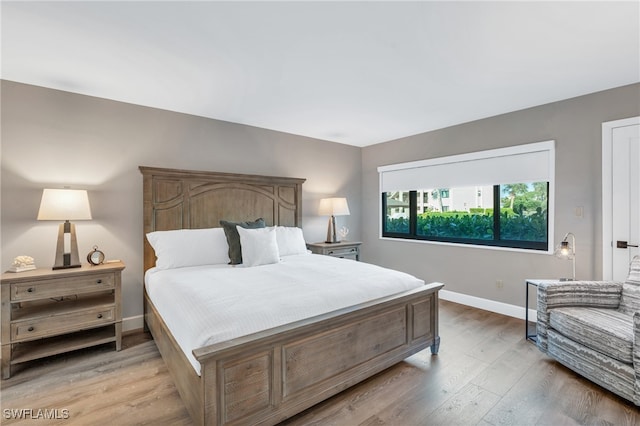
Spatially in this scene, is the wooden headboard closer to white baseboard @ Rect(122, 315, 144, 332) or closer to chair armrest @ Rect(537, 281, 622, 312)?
white baseboard @ Rect(122, 315, 144, 332)

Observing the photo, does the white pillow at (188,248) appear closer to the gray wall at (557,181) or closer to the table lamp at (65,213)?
the table lamp at (65,213)

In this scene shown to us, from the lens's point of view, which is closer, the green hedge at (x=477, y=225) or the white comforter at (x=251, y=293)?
the white comforter at (x=251, y=293)

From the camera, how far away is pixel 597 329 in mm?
2125

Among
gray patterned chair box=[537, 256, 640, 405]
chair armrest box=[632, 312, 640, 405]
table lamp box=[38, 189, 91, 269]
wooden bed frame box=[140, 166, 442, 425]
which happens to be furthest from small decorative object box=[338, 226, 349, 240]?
chair armrest box=[632, 312, 640, 405]

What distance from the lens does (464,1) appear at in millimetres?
1663

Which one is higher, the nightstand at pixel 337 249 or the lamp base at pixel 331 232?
the lamp base at pixel 331 232

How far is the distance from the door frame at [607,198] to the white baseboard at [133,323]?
4.69 m

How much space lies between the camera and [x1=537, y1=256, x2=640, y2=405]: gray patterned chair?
6.38 ft

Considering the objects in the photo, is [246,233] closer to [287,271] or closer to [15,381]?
[287,271]

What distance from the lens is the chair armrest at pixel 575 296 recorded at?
2.48 m

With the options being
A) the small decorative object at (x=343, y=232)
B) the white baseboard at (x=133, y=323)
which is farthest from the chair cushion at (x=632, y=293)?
the white baseboard at (x=133, y=323)

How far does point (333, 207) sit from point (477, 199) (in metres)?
1.94

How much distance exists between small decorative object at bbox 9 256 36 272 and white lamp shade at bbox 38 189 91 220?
0.38 meters

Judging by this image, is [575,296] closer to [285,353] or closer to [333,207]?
[285,353]
